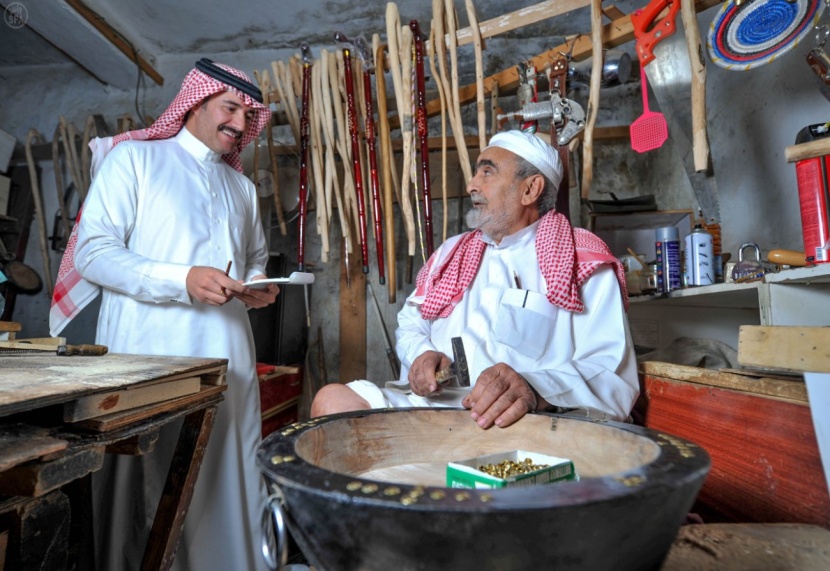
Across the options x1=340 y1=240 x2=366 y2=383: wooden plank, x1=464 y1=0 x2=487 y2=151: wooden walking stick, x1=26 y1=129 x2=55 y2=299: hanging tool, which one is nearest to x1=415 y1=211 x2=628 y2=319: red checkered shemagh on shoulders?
x1=464 y1=0 x2=487 y2=151: wooden walking stick

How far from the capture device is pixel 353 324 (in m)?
3.65

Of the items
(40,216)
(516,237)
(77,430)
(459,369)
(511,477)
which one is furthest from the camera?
(40,216)

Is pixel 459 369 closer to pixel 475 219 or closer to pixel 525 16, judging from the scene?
pixel 475 219

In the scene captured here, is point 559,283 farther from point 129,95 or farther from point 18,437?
point 129,95

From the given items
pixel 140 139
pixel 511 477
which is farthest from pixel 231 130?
pixel 511 477

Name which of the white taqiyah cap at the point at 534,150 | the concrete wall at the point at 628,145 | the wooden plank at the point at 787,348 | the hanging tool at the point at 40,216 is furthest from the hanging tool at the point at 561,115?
the hanging tool at the point at 40,216

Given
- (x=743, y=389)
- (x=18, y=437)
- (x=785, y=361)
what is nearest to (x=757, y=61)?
(x=743, y=389)

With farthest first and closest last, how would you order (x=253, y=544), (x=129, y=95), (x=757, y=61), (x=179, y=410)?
(x=129, y=95)
(x=253, y=544)
(x=757, y=61)
(x=179, y=410)

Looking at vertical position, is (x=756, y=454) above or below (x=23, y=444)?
below

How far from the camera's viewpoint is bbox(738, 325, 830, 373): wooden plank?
702 mm

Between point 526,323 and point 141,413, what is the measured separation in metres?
1.11

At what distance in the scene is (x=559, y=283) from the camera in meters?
1.63

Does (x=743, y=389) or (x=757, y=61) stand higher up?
(x=757, y=61)

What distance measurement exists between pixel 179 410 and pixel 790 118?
8.53 ft
